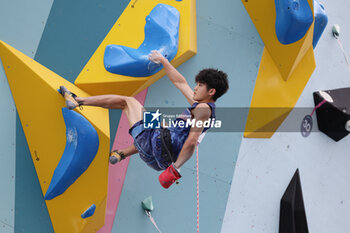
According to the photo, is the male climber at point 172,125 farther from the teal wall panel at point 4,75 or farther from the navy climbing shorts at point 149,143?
the teal wall panel at point 4,75

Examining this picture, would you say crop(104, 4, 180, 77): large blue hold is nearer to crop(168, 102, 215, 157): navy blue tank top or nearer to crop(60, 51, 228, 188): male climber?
crop(60, 51, 228, 188): male climber

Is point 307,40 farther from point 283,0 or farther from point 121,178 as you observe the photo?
point 121,178

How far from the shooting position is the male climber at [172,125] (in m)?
2.62

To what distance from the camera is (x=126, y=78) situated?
313 centimetres

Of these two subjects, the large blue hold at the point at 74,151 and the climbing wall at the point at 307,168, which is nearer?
the large blue hold at the point at 74,151

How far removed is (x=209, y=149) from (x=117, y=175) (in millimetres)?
696

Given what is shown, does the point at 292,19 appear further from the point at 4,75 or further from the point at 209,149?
the point at 4,75

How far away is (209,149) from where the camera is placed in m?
3.60

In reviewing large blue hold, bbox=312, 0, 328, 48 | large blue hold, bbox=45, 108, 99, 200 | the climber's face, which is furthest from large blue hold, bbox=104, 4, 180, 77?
large blue hold, bbox=312, 0, 328, 48

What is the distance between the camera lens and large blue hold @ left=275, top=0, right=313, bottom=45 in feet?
11.4

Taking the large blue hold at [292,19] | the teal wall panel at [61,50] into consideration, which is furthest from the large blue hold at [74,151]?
the large blue hold at [292,19]

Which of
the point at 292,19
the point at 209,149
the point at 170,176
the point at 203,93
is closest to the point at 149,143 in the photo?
the point at 170,176

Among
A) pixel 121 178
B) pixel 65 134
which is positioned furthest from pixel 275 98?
pixel 65 134

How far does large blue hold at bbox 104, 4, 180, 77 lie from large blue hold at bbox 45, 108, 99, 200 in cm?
42
